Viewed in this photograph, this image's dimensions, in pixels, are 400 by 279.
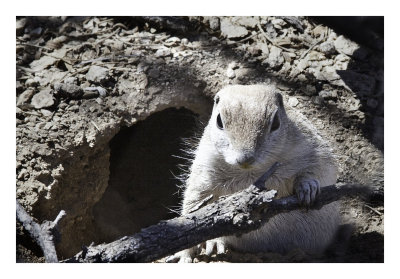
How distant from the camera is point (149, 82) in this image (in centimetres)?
480

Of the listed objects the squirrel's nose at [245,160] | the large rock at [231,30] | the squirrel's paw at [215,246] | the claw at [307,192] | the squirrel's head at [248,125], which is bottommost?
the squirrel's paw at [215,246]

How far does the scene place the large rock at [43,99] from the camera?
457 centimetres

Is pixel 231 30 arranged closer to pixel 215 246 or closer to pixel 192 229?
pixel 215 246

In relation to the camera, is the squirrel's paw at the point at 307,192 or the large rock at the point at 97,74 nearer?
the squirrel's paw at the point at 307,192

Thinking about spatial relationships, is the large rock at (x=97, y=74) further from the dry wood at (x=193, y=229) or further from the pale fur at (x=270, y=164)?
the dry wood at (x=193, y=229)

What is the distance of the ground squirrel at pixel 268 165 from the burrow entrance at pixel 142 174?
43.2 inches

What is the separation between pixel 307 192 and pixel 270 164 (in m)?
0.36

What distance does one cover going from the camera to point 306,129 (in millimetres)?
4238

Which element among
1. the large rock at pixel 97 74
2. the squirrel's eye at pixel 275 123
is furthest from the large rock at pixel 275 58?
the large rock at pixel 97 74

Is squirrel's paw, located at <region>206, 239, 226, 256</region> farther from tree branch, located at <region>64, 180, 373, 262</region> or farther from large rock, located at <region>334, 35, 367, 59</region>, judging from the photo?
large rock, located at <region>334, 35, 367, 59</region>

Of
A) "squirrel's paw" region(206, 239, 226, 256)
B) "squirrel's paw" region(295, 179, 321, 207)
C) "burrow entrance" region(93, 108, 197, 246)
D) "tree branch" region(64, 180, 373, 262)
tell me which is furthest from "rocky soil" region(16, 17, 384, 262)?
"tree branch" region(64, 180, 373, 262)

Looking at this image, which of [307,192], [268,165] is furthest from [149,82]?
[307,192]

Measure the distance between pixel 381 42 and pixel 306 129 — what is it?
2.92 ft

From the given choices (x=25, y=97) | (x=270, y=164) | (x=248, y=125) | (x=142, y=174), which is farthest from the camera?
(x=142, y=174)
